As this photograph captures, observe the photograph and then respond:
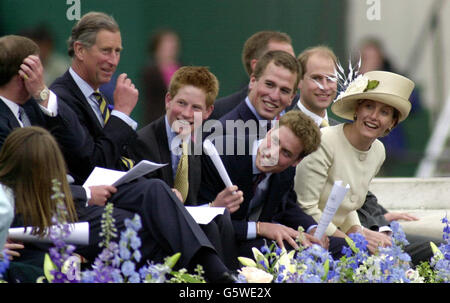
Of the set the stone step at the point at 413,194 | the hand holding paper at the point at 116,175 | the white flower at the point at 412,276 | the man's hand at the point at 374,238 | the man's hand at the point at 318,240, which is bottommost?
the stone step at the point at 413,194

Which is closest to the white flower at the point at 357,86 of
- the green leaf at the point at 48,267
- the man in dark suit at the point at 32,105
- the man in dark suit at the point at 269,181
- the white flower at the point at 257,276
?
the man in dark suit at the point at 269,181

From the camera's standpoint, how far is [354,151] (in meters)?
5.12

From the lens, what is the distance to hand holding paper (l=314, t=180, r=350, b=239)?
4.23 m

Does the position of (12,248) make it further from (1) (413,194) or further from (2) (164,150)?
(1) (413,194)

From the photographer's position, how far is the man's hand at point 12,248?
3.79 m

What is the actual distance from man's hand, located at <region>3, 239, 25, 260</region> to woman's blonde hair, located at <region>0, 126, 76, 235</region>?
0.60 feet

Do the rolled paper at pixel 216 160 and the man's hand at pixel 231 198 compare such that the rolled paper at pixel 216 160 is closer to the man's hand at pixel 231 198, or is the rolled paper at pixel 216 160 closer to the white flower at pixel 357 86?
the man's hand at pixel 231 198

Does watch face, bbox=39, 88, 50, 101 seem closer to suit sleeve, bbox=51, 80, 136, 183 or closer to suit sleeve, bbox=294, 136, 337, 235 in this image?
suit sleeve, bbox=51, 80, 136, 183

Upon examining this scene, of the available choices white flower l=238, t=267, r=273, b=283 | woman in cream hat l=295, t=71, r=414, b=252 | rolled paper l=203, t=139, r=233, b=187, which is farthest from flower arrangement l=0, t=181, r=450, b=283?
woman in cream hat l=295, t=71, r=414, b=252

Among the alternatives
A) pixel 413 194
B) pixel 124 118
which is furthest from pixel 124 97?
pixel 413 194

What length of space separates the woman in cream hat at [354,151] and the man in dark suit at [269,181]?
0.16m

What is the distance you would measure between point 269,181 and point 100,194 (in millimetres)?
977

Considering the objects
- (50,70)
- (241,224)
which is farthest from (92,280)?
(50,70)
